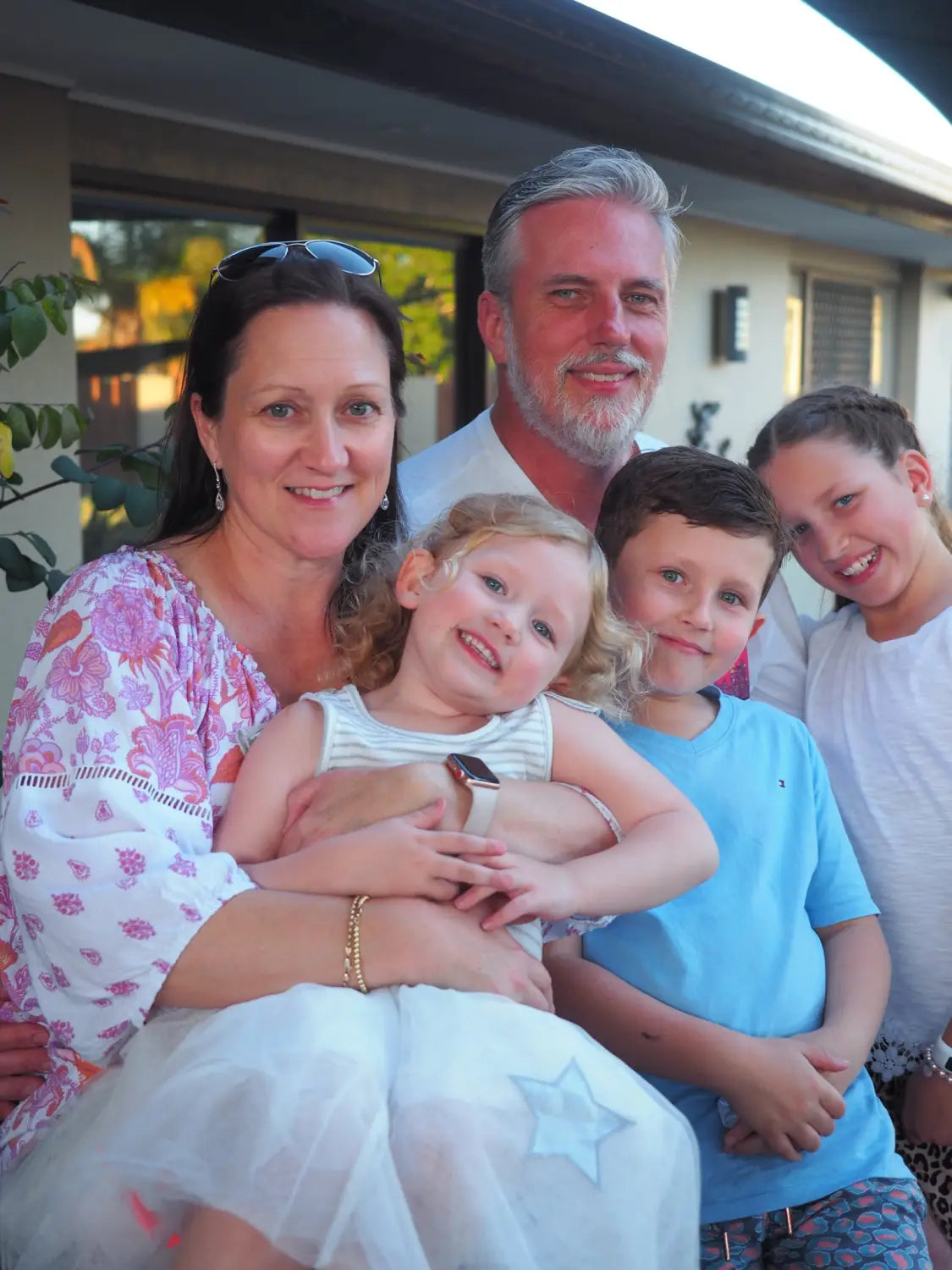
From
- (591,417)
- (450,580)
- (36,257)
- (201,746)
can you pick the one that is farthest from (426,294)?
(201,746)

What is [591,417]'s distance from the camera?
262cm

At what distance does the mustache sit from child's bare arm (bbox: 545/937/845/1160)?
1.35m

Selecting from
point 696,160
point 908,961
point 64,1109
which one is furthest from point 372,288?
point 696,160

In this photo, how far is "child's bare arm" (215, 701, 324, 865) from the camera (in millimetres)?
1675

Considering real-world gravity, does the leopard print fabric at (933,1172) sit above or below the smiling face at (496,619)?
below

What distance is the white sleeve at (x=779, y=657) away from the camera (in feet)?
7.84

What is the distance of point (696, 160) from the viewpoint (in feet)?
17.2

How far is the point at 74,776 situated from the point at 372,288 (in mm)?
886

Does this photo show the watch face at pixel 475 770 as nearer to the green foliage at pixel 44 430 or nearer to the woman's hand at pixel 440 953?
the woman's hand at pixel 440 953

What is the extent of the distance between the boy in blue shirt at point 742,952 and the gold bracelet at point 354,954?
0.41 m

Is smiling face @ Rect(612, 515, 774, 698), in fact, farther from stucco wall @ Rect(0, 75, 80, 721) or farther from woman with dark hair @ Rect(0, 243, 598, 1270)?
stucco wall @ Rect(0, 75, 80, 721)

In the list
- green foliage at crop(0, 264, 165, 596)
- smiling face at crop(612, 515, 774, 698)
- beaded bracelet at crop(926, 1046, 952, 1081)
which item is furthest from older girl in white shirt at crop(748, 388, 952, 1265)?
green foliage at crop(0, 264, 165, 596)

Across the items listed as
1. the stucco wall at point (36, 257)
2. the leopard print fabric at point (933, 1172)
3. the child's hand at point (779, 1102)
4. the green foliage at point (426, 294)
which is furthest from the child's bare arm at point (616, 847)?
the green foliage at point (426, 294)

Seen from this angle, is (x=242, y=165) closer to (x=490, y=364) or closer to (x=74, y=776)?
(x=490, y=364)
